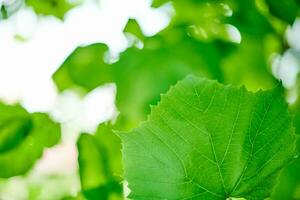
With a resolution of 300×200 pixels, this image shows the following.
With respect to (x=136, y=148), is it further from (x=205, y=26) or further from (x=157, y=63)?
(x=205, y=26)

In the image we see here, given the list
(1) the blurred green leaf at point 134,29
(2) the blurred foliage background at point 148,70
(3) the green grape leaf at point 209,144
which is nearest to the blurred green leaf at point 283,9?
(2) the blurred foliage background at point 148,70

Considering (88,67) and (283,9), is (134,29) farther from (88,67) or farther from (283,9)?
(283,9)

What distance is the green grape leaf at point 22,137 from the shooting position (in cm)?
71

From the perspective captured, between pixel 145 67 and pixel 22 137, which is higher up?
pixel 145 67

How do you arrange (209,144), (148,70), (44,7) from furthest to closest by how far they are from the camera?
(44,7) → (148,70) → (209,144)

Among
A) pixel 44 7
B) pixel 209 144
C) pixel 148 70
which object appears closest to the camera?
pixel 209 144

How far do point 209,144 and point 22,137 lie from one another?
373 millimetres

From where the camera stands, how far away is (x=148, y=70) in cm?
62

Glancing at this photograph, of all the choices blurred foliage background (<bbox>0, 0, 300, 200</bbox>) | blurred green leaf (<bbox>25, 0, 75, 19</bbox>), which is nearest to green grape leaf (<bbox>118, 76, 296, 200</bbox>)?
blurred foliage background (<bbox>0, 0, 300, 200</bbox>)

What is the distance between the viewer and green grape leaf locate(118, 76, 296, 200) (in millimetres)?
415

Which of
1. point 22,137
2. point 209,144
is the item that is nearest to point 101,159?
point 22,137

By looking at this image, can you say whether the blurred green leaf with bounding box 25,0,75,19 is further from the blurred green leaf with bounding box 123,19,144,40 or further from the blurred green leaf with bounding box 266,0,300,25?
the blurred green leaf with bounding box 266,0,300,25

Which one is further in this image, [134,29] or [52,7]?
[52,7]

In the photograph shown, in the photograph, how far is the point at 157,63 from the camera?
2.05 ft
